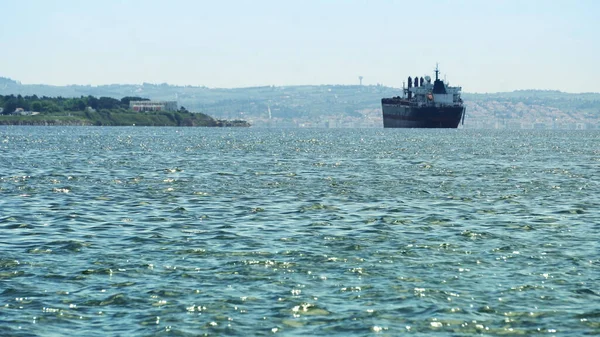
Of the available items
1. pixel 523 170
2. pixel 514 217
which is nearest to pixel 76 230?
pixel 514 217

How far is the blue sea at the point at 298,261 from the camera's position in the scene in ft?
64.1

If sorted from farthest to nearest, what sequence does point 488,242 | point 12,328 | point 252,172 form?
point 252,172, point 488,242, point 12,328

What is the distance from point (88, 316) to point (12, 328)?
1668 millimetres

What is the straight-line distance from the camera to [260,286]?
22.8 metres

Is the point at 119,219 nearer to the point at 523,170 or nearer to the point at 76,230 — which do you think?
the point at 76,230

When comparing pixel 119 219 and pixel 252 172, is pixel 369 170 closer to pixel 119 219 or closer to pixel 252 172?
pixel 252 172

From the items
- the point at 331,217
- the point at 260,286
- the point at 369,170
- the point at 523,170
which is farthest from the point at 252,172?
the point at 260,286

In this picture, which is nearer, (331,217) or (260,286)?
(260,286)

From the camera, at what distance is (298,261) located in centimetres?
2630

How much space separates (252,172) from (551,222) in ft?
114

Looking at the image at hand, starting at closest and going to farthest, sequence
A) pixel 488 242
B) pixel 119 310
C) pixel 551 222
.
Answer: pixel 119 310 < pixel 488 242 < pixel 551 222

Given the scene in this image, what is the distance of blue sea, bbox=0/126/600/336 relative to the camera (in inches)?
769

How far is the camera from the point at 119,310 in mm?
20234

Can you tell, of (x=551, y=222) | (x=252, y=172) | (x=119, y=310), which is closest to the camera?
(x=119, y=310)
